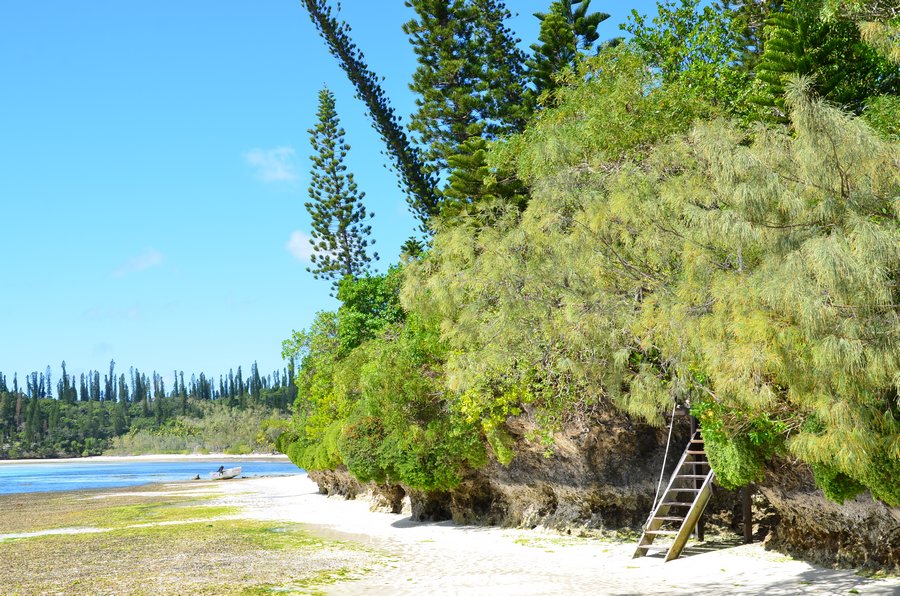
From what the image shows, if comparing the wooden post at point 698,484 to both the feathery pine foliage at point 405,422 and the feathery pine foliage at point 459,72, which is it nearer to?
the feathery pine foliage at point 405,422

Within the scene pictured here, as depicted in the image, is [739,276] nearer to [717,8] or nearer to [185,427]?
[717,8]

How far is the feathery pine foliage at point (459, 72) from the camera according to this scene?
26.6 meters

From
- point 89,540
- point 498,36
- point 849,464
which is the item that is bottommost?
point 89,540

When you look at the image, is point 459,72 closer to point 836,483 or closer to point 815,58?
point 815,58

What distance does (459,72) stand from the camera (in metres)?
26.8

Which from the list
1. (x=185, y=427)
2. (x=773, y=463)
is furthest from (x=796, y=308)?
(x=185, y=427)

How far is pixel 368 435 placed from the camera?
1711cm

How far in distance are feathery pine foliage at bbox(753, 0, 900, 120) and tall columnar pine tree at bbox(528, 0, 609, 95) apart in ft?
30.5

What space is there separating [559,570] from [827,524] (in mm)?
3400

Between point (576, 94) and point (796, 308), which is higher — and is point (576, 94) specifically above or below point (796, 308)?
above

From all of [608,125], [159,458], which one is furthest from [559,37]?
[159,458]

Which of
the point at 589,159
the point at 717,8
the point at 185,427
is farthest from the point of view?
the point at 185,427

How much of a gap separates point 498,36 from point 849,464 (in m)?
22.4

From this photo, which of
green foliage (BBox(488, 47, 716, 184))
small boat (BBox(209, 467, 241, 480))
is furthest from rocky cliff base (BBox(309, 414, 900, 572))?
small boat (BBox(209, 467, 241, 480))
